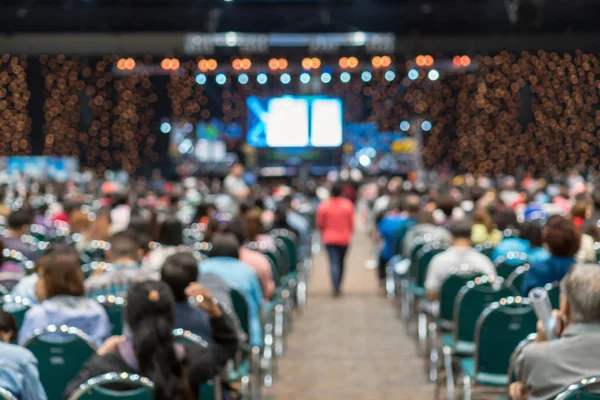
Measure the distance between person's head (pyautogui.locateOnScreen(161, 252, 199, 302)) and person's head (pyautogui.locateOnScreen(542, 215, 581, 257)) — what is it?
7.64 ft

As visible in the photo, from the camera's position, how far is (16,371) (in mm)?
3922

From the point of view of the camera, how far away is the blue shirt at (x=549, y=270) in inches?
241

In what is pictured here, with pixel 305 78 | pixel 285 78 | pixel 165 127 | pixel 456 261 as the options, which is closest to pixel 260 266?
pixel 456 261

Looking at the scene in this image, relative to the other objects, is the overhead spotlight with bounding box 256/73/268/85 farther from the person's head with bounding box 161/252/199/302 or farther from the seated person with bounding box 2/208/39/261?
the person's head with bounding box 161/252/199/302

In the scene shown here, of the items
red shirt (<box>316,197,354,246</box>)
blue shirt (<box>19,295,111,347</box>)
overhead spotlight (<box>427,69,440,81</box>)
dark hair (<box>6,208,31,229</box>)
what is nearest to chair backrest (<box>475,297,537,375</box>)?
blue shirt (<box>19,295,111,347</box>)

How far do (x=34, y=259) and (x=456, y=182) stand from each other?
17.5m

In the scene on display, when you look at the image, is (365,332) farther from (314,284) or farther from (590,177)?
(590,177)

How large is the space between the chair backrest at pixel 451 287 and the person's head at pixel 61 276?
2820 millimetres

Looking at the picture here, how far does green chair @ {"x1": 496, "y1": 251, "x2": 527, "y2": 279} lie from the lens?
8.03 meters

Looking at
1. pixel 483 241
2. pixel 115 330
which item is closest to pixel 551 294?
pixel 115 330

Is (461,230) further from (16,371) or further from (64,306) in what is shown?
(16,371)

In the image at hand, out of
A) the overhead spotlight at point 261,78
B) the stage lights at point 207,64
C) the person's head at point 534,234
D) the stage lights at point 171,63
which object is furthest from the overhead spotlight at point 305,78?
the person's head at point 534,234

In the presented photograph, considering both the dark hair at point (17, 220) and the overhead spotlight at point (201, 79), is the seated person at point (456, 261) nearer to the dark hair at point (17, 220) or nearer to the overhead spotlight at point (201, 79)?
the dark hair at point (17, 220)

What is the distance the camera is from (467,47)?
31078 millimetres
